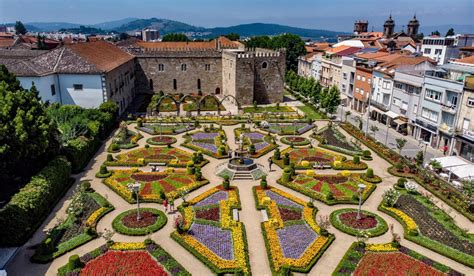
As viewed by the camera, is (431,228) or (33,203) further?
(431,228)

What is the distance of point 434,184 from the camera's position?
118 feet

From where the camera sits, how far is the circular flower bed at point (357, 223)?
27312 mm

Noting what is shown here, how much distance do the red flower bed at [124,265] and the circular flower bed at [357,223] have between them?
13.7 m

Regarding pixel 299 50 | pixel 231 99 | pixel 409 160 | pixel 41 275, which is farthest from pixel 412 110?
pixel 299 50

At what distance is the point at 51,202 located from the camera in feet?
100

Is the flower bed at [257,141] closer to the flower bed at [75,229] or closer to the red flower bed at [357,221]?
the red flower bed at [357,221]

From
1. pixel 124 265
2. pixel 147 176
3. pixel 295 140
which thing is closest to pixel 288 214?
pixel 124 265

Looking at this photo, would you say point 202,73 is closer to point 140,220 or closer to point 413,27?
point 140,220

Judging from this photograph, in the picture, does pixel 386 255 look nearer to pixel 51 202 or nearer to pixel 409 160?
pixel 409 160

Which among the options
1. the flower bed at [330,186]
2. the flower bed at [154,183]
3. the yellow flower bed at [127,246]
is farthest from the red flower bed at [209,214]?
the flower bed at [330,186]

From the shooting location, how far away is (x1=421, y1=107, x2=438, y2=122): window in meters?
48.5

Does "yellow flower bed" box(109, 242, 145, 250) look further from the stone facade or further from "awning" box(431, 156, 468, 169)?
the stone facade

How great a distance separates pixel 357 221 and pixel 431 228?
17.6 feet

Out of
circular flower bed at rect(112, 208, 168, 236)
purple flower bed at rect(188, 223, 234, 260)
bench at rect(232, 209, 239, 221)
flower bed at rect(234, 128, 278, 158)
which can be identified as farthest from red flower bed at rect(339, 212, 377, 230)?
flower bed at rect(234, 128, 278, 158)
